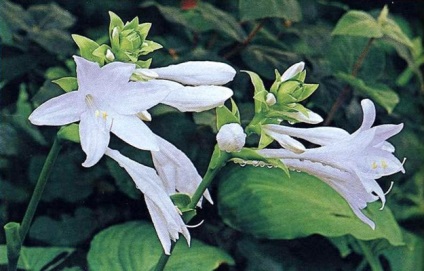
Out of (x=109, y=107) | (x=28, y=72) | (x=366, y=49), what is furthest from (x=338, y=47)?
(x=109, y=107)

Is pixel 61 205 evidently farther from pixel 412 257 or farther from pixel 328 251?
pixel 412 257

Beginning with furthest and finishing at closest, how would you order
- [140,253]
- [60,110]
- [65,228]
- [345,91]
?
[345,91]
[65,228]
[140,253]
[60,110]

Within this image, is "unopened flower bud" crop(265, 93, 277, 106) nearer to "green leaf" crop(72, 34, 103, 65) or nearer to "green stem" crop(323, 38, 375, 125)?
"green leaf" crop(72, 34, 103, 65)

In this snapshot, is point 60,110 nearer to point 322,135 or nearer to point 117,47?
point 117,47

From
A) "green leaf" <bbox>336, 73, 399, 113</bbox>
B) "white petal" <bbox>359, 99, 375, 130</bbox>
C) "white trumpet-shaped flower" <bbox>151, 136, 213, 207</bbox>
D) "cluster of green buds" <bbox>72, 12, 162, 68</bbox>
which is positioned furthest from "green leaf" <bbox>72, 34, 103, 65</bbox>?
"green leaf" <bbox>336, 73, 399, 113</bbox>

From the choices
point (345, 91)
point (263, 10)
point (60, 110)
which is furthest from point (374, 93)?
point (60, 110)

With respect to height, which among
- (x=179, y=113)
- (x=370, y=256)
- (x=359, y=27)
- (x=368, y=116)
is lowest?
(x=370, y=256)

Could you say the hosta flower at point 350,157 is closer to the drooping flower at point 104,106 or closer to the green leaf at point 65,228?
the drooping flower at point 104,106
